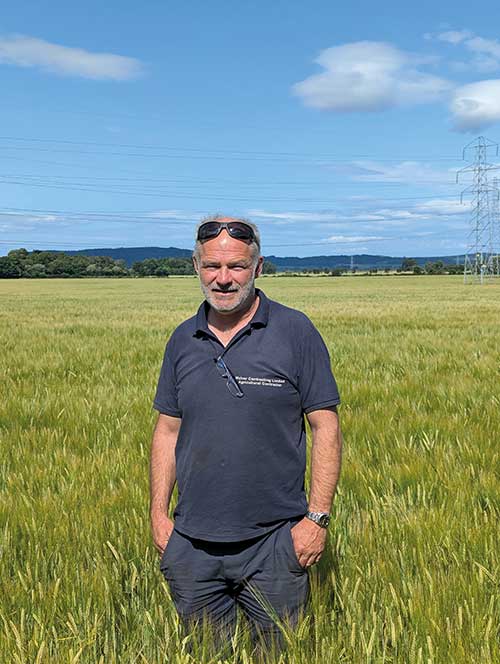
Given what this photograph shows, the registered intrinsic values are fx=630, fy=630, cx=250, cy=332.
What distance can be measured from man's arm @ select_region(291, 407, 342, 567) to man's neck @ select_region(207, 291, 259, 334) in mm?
470

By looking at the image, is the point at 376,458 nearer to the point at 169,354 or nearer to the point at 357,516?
the point at 357,516

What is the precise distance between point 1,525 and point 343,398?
424cm

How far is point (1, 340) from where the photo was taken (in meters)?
14.0

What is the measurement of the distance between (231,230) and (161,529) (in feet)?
4.26

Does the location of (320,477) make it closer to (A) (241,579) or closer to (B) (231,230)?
(A) (241,579)

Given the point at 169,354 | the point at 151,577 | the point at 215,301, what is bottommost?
the point at 151,577

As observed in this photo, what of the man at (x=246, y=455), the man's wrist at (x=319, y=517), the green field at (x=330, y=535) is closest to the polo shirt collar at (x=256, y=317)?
the man at (x=246, y=455)

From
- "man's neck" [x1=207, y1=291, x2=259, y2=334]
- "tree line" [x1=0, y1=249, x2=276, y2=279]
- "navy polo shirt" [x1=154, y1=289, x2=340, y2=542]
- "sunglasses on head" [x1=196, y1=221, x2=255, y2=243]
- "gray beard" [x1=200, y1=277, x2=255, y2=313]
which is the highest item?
"tree line" [x1=0, y1=249, x2=276, y2=279]

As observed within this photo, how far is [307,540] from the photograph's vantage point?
7.93 feet

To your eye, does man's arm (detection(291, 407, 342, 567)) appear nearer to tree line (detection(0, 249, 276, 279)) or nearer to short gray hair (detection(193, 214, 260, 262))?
short gray hair (detection(193, 214, 260, 262))

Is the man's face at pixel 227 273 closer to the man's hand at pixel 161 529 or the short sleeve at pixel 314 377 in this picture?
the short sleeve at pixel 314 377

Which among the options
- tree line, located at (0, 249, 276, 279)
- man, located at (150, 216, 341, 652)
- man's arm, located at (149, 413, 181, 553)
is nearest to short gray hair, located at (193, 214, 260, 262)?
man, located at (150, 216, 341, 652)

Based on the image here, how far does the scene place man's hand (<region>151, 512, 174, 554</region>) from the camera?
2.67m

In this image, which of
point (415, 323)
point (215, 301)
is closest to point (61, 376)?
point (215, 301)
